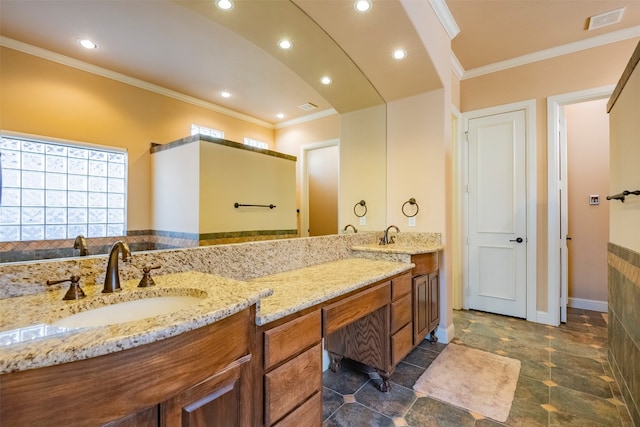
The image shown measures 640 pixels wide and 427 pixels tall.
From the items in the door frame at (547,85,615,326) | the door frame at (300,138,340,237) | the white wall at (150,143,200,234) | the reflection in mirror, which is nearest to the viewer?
the reflection in mirror

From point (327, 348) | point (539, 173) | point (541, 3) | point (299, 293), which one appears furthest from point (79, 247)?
point (539, 173)

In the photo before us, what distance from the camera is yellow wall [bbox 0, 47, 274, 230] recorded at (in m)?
0.96

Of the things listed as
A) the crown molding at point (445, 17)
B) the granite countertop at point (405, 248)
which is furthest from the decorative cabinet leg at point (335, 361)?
the crown molding at point (445, 17)

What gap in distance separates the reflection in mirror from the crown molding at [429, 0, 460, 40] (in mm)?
819

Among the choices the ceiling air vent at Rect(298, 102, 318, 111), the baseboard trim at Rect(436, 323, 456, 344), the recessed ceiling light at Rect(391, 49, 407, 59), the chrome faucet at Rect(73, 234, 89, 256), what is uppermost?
the recessed ceiling light at Rect(391, 49, 407, 59)

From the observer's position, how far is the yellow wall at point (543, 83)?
2.77m

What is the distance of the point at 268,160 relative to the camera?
5.61 ft

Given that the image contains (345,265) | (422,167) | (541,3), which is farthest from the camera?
(422,167)

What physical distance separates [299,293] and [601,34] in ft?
12.3

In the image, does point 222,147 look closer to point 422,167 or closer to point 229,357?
point 229,357

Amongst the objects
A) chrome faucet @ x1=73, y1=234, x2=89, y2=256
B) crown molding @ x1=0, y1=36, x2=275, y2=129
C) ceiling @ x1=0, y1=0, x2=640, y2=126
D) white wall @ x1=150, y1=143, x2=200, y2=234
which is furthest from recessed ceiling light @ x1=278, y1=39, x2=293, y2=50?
chrome faucet @ x1=73, y1=234, x2=89, y2=256

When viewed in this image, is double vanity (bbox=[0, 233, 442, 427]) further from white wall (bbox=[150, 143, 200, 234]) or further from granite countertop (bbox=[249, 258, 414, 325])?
white wall (bbox=[150, 143, 200, 234])

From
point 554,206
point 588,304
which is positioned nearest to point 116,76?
point 554,206

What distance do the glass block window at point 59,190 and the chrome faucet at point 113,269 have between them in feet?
0.37
